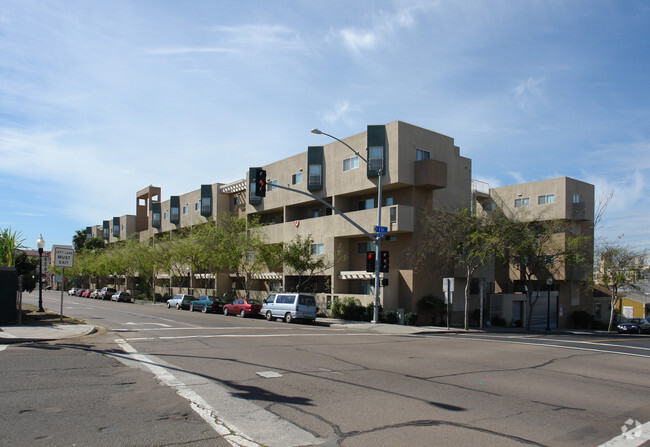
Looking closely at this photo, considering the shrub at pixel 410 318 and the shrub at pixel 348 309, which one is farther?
the shrub at pixel 348 309

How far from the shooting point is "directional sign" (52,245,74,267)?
21.5 metres

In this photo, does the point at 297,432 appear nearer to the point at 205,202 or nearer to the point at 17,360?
the point at 17,360

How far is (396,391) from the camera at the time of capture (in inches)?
376

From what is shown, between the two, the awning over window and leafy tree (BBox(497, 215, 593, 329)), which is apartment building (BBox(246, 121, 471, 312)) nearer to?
the awning over window

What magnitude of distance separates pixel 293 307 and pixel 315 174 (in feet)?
42.8

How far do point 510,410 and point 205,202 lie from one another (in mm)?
51629

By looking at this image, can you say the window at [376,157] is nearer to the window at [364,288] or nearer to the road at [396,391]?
the window at [364,288]

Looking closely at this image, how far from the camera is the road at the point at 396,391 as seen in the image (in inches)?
274

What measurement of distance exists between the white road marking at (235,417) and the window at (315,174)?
96.4 ft

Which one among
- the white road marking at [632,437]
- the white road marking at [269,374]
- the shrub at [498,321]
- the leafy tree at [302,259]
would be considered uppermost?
the leafy tree at [302,259]

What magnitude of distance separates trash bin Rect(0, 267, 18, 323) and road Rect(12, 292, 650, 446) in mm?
5868

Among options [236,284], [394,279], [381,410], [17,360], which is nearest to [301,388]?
[381,410]

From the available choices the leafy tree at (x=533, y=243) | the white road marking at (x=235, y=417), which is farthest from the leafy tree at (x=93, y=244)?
the white road marking at (x=235, y=417)

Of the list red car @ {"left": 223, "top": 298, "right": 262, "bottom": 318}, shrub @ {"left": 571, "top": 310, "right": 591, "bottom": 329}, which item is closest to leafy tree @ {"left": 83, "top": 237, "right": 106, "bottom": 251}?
red car @ {"left": 223, "top": 298, "right": 262, "bottom": 318}
